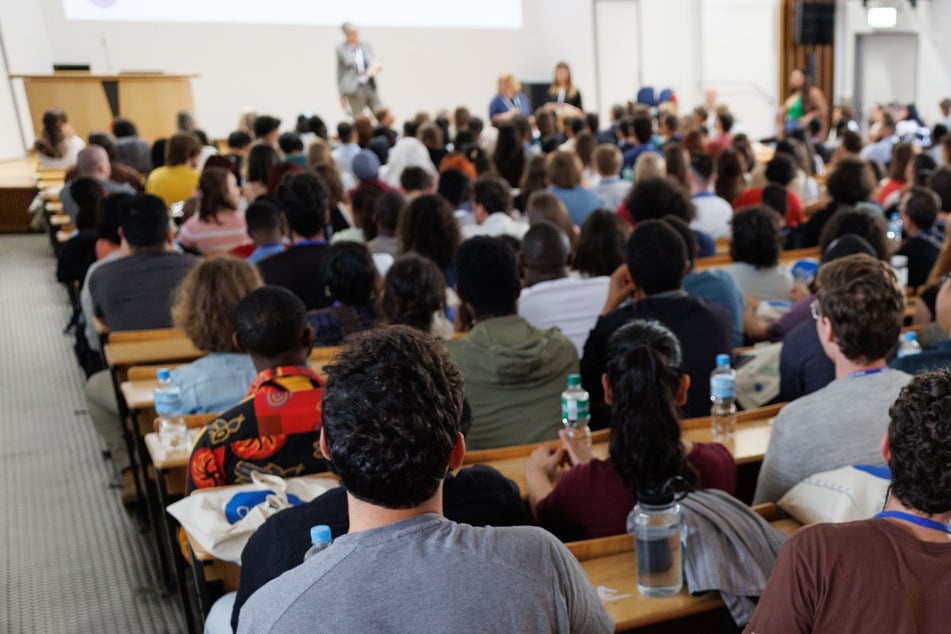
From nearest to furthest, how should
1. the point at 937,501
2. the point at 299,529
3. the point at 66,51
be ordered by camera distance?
the point at 937,501 < the point at 299,529 < the point at 66,51

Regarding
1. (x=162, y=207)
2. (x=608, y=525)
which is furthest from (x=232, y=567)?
(x=162, y=207)

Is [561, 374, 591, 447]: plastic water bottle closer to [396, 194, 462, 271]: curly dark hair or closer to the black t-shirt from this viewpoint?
the black t-shirt

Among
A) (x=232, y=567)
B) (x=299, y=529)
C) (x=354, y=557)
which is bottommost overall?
(x=232, y=567)

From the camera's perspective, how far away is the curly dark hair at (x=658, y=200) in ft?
16.1

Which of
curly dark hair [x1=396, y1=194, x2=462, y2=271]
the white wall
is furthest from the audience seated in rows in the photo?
the white wall

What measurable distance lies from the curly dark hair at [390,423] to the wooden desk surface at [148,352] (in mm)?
2524

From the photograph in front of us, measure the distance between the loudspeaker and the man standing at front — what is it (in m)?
6.84

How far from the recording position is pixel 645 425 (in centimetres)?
207

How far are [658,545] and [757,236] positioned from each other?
8.23 ft

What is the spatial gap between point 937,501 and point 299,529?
1111mm

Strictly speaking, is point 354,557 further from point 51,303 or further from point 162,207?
point 51,303

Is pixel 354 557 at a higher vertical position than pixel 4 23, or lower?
lower

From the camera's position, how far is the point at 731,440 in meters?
2.84

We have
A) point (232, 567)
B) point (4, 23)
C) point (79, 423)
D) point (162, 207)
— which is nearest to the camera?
point (232, 567)
